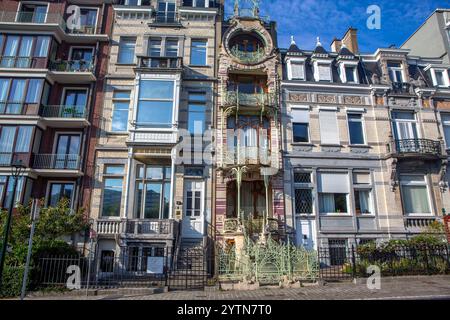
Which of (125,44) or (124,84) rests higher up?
(125,44)

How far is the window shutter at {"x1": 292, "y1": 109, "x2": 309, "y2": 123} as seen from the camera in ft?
63.4

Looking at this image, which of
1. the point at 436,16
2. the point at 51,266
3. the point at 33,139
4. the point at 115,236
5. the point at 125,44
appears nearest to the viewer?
the point at 51,266

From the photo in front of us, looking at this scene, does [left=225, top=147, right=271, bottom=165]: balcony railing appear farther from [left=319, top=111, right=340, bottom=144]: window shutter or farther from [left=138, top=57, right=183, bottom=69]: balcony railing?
[left=138, top=57, right=183, bottom=69]: balcony railing

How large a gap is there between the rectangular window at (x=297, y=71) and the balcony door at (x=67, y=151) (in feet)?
47.1

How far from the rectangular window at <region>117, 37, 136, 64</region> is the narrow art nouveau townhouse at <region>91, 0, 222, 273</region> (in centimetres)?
3

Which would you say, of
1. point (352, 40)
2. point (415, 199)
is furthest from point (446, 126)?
point (352, 40)

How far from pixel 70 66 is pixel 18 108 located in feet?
13.2

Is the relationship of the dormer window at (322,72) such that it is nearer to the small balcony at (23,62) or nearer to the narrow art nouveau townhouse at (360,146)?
the narrow art nouveau townhouse at (360,146)

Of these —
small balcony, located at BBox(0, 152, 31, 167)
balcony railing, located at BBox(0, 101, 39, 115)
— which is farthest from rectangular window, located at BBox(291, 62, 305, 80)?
small balcony, located at BBox(0, 152, 31, 167)

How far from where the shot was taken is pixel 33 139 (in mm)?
17297

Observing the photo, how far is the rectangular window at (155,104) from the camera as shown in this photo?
17.8m

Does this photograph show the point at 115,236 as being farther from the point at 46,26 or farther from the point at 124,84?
the point at 46,26
